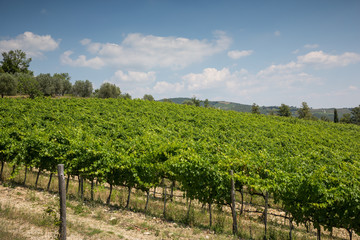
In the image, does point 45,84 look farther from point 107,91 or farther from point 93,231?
point 93,231

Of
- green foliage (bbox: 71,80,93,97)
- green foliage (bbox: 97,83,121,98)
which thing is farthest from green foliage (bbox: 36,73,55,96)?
green foliage (bbox: 97,83,121,98)

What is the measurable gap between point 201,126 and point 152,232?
19391mm

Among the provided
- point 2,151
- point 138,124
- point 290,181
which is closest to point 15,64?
point 138,124

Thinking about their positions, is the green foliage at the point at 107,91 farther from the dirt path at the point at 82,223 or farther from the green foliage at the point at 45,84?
the dirt path at the point at 82,223

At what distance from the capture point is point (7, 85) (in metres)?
53.0

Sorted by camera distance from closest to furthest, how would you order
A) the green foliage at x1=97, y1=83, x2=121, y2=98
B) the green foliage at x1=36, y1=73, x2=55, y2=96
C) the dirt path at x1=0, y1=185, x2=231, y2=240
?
the dirt path at x1=0, y1=185, x2=231, y2=240
the green foliage at x1=36, y1=73, x2=55, y2=96
the green foliage at x1=97, y1=83, x2=121, y2=98

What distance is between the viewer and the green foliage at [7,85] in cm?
A: 5200

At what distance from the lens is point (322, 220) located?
6973 mm

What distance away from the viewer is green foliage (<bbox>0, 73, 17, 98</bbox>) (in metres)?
52.0

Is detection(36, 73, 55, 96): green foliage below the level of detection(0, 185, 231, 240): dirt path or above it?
above

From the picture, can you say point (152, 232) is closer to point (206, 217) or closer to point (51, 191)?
point (206, 217)

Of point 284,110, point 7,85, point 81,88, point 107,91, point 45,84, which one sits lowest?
point 284,110

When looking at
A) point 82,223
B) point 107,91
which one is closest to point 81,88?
point 107,91

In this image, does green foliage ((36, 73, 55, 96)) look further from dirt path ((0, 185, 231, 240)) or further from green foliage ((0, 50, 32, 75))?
dirt path ((0, 185, 231, 240))
